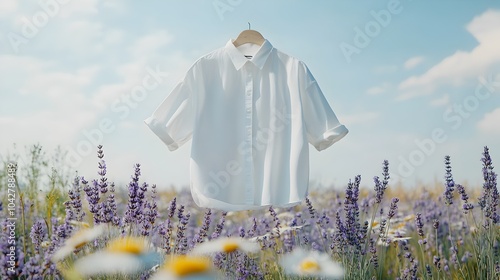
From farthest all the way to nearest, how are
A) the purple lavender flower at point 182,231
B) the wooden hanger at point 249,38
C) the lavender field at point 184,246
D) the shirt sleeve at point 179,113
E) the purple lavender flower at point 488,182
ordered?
the wooden hanger at point 249,38 → the shirt sleeve at point 179,113 → the purple lavender flower at point 488,182 → the purple lavender flower at point 182,231 → the lavender field at point 184,246

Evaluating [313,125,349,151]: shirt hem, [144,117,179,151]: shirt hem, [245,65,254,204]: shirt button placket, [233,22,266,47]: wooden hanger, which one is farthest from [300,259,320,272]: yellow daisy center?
[233,22,266,47]: wooden hanger

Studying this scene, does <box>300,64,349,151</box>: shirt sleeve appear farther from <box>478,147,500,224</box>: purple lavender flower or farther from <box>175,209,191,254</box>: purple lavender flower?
<box>175,209,191,254</box>: purple lavender flower

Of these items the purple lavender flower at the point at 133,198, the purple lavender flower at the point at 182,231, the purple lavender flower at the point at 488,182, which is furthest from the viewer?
the purple lavender flower at the point at 488,182

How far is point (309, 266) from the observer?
→ 2.47 metres

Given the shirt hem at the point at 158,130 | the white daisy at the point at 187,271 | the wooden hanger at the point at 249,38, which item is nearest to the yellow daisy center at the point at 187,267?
the white daisy at the point at 187,271

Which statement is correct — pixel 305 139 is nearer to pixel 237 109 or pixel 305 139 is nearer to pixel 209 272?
pixel 237 109

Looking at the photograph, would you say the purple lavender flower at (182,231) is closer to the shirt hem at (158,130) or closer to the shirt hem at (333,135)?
the shirt hem at (158,130)

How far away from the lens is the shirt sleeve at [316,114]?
3623 mm

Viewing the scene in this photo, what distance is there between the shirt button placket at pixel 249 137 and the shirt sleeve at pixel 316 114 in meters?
0.32

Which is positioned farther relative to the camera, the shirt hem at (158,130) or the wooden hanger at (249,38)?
the wooden hanger at (249,38)

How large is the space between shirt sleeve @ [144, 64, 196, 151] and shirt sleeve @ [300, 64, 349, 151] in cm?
68

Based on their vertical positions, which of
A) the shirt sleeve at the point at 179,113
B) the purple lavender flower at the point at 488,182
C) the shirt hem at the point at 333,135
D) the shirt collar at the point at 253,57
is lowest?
the purple lavender flower at the point at 488,182

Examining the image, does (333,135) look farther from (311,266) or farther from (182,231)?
(311,266)

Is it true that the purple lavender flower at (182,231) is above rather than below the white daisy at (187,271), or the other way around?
above
